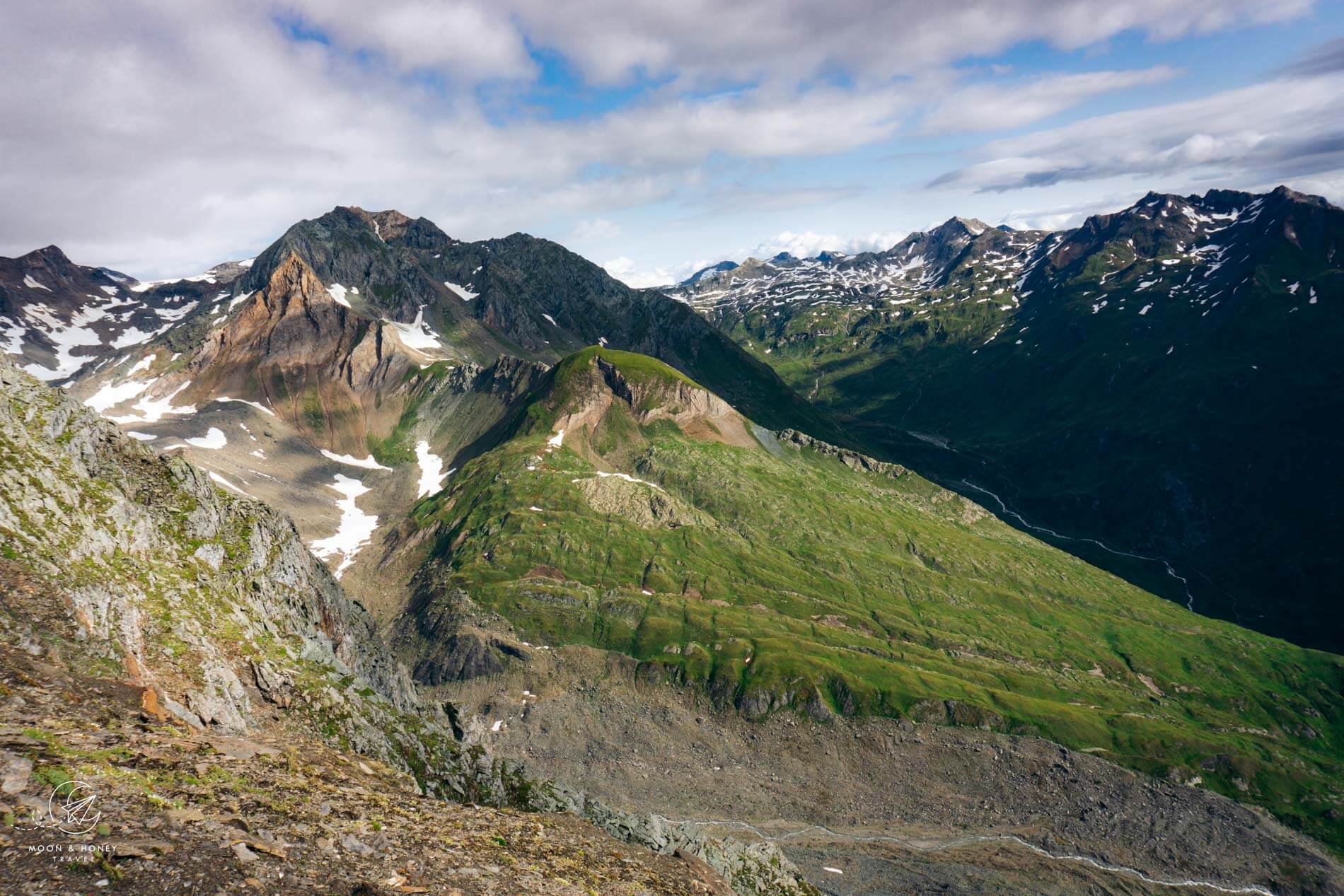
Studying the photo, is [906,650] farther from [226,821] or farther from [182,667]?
[226,821]

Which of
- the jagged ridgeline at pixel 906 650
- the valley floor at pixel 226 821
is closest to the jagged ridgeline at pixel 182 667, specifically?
the valley floor at pixel 226 821

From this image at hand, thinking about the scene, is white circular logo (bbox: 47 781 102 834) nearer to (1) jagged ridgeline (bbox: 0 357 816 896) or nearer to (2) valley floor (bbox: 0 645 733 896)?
(2) valley floor (bbox: 0 645 733 896)

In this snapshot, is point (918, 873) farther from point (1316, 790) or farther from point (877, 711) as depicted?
point (1316, 790)

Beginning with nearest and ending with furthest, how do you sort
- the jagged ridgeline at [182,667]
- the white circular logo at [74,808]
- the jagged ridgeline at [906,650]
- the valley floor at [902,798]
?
the white circular logo at [74,808]
the jagged ridgeline at [182,667]
the valley floor at [902,798]
the jagged ridgeline at [906,650]

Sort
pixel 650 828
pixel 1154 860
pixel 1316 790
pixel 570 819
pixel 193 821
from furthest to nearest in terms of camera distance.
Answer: pixel 1316 790 → pixel 1154 860 → pixel 650 828 → pixel 570 819 → pixel 193 821

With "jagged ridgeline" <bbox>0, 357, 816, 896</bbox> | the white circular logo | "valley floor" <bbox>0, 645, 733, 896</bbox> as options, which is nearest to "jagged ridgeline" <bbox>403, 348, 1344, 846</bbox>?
"jagged ridgeline" <bbox>0, 357, 816, 896</bbox>

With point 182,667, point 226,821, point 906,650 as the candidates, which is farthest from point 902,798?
point 226,821

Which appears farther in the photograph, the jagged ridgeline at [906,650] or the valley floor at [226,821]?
the jagged ridgeline at [906,650]

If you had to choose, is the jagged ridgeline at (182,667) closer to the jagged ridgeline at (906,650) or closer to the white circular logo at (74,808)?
the white circular logo at (74,808)

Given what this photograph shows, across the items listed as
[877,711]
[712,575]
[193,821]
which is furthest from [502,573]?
[193,821]
